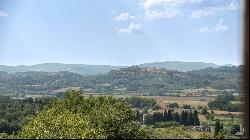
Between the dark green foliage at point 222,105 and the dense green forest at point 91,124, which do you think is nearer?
the dense green forest at point 91,124

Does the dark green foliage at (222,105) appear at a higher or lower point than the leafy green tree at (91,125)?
lower

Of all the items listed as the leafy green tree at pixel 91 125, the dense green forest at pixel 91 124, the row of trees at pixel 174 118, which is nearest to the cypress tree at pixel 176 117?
the row of trees at pixel 174 118

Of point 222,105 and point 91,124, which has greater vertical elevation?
point 91,124

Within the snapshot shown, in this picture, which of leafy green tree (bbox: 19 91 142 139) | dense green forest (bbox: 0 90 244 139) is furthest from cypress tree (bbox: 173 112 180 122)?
leafy green tree (bbox: 19 91 142 139)

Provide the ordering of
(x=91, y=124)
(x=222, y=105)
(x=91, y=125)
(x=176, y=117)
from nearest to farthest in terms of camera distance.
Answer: (x=91, y=125) → (x=91, y=124) → (x=176, y=117) → (x=222, y=105)

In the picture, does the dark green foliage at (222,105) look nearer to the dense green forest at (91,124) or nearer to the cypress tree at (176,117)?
the cypress tree at (176,117)

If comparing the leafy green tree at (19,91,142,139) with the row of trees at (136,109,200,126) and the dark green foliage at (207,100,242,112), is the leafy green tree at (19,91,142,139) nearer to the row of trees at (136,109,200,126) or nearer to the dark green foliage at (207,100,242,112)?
the row of trees at (136,109,200,126)

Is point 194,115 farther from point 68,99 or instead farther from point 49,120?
point 49,120

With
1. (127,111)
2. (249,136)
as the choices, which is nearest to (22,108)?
(127,111)

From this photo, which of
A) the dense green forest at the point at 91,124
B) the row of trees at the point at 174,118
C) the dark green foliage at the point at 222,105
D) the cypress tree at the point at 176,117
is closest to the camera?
the dense green forest at the point at 91,124

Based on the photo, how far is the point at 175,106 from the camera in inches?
7574

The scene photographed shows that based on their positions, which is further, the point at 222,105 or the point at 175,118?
the point at 222,105

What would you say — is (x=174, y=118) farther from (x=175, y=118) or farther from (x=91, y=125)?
(x=91, y=125)

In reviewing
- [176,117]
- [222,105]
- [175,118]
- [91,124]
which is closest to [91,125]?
[91,124]
